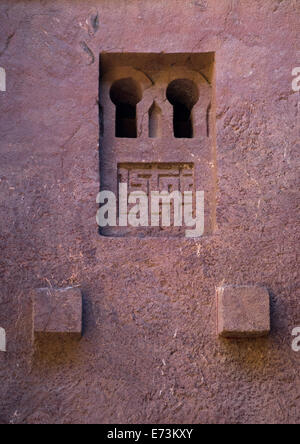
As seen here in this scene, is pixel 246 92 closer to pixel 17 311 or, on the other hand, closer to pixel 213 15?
pixel 213 15

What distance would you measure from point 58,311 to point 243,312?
2.89 feet

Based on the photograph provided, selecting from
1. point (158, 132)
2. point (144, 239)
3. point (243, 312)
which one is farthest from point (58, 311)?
point (158, 132)

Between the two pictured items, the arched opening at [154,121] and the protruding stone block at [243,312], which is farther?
the arched opening at [154,121]

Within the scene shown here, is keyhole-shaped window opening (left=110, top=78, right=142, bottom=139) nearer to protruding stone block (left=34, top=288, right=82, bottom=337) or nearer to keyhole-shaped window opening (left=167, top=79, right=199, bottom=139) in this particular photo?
keyhole-shaped window opening (left=167, top=79, right=199, bottom=139)

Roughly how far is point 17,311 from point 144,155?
102 cm

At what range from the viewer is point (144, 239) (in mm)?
3107

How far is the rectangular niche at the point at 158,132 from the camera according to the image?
128 inches

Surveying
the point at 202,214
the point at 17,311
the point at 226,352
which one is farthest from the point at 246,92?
the point at 17,311

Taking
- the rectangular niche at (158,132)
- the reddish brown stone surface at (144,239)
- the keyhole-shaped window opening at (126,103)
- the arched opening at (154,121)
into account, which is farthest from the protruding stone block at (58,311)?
the keyhole-shaped window opening at (126,103)

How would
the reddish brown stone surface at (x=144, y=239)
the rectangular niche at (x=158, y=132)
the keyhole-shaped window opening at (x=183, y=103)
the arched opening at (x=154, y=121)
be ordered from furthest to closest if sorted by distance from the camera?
the keyhole-shaped window opening at (x=183, y=103)
the arched opening at (x=154, y=121)
the rectangular niche at (x=158, y=132)
the reddish brown stone surface at (x=144, y=239)

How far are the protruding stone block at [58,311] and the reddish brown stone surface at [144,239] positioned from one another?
7cm

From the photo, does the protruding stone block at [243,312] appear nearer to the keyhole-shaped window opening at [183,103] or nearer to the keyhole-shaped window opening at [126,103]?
the keyhole-shaped window opening at [183,103]

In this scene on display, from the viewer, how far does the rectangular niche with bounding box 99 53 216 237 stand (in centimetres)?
325

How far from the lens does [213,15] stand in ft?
11.0
